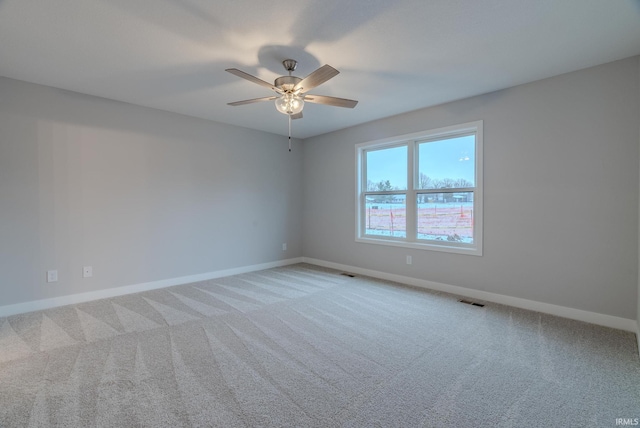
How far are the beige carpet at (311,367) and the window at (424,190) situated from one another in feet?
3.43

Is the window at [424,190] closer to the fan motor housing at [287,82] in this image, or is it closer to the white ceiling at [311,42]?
the white ceiling at [311,42]

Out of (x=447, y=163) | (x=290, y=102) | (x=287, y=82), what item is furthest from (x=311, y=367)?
(x=447, y=163)

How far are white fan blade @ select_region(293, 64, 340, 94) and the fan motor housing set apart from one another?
4cm

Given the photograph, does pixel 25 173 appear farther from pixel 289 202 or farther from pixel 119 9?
pixel 289 202

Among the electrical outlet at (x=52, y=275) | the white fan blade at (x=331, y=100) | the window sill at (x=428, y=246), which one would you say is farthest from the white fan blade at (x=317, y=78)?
the electrical outlet at (x=52, y=275)

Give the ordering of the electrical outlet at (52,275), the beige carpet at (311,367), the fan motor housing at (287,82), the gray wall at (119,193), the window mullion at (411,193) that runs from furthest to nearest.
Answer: the window mullion at (411,193) < the electrical outlet at (52,275) < the gray wall at (119,193) < the fan motor housing at (287,82) < the beige carpet at (311,367)

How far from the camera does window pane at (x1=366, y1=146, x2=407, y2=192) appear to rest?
4.52 m

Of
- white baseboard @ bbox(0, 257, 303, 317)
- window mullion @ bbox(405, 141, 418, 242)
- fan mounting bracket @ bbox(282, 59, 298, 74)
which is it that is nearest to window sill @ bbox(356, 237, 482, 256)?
window mullion @ bbox(405, 141, 418, 242)

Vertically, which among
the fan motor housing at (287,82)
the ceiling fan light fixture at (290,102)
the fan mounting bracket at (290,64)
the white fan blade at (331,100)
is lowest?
the ceiling fan light fixture at (290,102)

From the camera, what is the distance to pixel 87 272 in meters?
3.61

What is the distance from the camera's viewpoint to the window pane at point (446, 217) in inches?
151

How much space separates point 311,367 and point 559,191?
3060mm

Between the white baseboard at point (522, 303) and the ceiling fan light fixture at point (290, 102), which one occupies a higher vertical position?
the ceiling fan light fixture at point (290, 102)

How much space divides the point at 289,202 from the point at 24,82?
388cm
